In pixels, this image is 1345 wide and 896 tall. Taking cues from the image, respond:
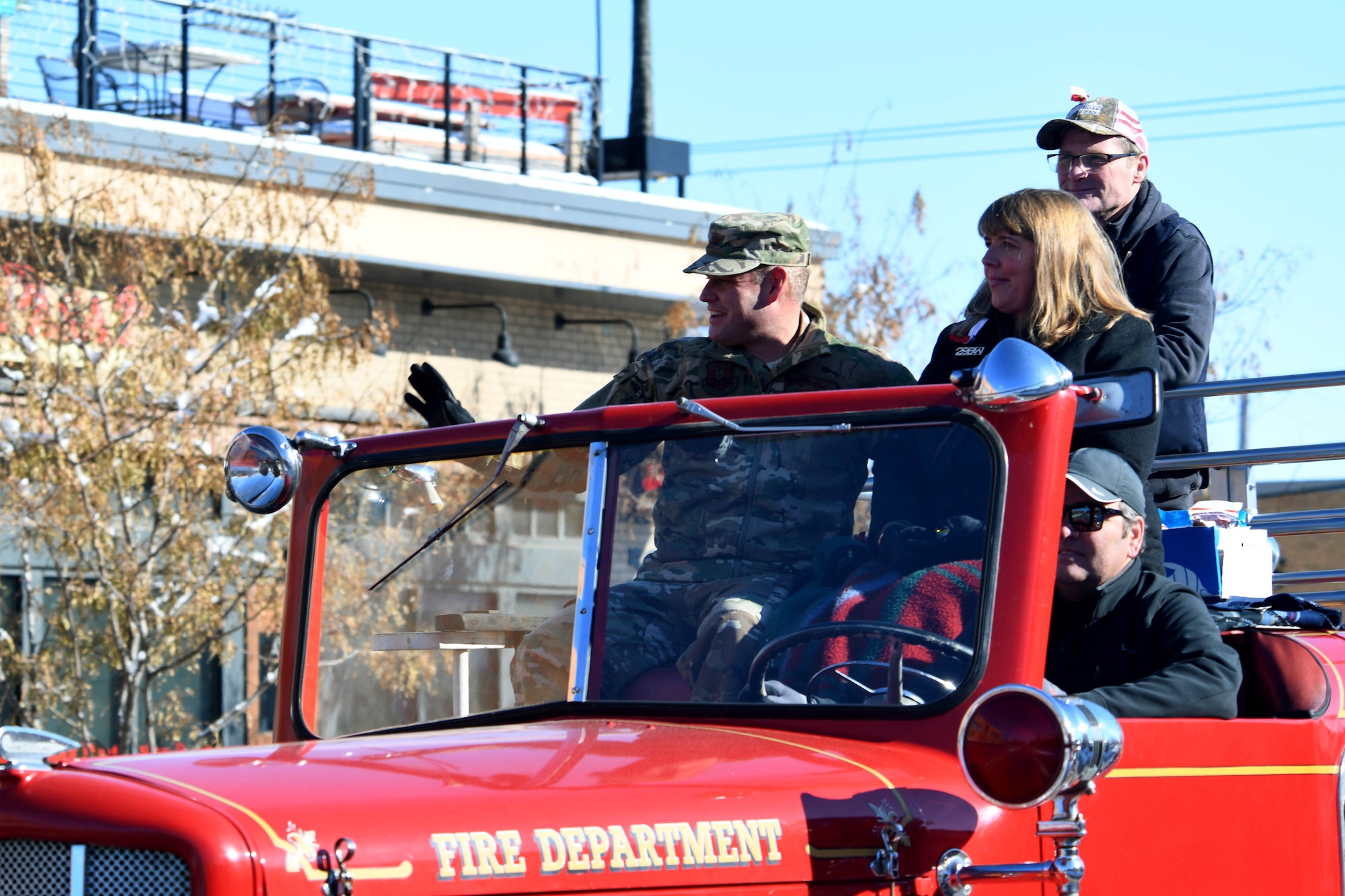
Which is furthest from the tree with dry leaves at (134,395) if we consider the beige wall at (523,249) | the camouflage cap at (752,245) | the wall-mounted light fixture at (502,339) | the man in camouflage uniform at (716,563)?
the man in camouflage uniform at (716,563)

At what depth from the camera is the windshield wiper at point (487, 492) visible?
3.34 m

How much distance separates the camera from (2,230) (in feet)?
36.3

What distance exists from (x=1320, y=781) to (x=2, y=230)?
9843 mm

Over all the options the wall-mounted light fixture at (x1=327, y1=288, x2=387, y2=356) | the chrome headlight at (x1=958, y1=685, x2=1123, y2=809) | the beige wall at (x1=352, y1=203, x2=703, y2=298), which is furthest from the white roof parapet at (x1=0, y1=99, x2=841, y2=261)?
the chrome headlight at (x1=958, y1=685, x2=1123, y2=809)

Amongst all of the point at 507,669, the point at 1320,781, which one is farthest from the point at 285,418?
the point at 1320,781

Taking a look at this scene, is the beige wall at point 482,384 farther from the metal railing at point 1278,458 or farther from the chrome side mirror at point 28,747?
the chrome side mirror at point 28,747

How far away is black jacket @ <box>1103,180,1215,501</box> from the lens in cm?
439

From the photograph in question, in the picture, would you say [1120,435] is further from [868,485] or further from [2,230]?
[2,230]

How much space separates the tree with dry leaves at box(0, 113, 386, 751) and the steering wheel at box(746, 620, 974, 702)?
8.30 metres

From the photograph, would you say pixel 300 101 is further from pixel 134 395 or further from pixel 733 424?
pixel 733 424

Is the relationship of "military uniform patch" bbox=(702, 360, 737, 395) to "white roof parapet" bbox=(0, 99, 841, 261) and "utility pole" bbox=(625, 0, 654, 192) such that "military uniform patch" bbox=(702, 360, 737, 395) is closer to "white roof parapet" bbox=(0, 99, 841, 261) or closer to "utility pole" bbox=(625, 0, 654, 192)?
"white roof parapet" bbox=(0, 99, 841, 261)

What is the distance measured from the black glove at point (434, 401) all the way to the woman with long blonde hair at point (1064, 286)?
4.26 feet

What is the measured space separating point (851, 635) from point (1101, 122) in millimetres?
2244

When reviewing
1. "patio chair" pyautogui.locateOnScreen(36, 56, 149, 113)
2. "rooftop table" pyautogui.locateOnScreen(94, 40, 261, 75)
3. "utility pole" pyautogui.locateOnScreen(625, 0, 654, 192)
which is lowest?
"patio chair" pyautogui.locateOnScreen(36, 56, 149, 113)
